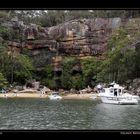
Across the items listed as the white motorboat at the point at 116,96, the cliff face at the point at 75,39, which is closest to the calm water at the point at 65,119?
the cliff face at the point at 75,39

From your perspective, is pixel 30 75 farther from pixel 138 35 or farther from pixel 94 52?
pixel 138 35

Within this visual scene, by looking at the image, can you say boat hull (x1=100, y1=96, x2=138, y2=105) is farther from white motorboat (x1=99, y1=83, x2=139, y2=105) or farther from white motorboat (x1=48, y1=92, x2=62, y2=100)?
white motorboat (x1=48, y1=92, x2=62, y2=100)

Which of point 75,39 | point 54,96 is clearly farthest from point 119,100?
point 54,96

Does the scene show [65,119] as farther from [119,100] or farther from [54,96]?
[54,96]

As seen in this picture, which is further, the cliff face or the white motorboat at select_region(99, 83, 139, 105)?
the white motorboat at select_region(99, 83, 139, 105)

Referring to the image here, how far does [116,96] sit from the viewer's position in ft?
49.3

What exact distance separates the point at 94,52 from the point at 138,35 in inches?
62.7

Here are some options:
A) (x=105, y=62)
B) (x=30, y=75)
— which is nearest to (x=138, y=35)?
(x=105, y=62)

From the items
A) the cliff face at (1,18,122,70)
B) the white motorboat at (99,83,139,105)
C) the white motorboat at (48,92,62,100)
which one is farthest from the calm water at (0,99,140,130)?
the white motorboat at (99,83,139,105)

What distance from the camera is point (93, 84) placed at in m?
15.6

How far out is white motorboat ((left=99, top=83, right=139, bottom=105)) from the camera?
1449cm

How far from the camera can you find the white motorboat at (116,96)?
14492 millimetres

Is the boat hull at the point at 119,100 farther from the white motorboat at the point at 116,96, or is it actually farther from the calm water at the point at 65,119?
the calm water at the point at 65,119

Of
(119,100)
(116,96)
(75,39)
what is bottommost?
(119,100)
